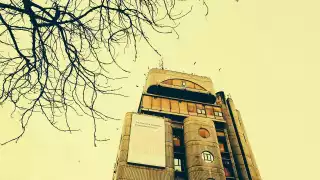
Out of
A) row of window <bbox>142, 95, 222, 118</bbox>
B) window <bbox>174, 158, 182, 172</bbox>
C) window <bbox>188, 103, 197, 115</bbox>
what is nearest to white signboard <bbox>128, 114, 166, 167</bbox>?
window <bbox>174, 158, 182, 172</bbox>

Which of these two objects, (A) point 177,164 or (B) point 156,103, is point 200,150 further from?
(B) point 156,103

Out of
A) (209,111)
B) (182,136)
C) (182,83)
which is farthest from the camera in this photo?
(182,83)

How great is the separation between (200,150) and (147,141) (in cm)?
778

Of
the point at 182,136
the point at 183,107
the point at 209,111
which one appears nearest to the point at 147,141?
the point at 182,136

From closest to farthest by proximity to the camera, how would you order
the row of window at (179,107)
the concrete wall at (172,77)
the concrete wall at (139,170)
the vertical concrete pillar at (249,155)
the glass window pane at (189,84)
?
the concrete wall at (139,170), the vertical concrete pillar at (249,155), the row of window at (179,107), the concrete wall at (172,77), the glass window pane at (189,84)

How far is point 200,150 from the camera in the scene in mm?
35375

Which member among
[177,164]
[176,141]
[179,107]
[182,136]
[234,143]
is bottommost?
[177,164]

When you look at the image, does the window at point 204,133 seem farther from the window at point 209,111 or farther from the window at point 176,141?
the window at point 209,111

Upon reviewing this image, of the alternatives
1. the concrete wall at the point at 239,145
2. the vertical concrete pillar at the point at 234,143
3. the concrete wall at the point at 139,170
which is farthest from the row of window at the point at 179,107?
the concrete wall at the point at 139,170

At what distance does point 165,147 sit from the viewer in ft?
121

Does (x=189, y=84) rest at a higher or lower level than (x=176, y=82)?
higher

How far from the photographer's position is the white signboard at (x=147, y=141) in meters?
Answer: 33.9

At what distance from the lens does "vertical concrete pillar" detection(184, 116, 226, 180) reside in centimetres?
3266

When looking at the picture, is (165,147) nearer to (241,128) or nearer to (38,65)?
(241,128)
